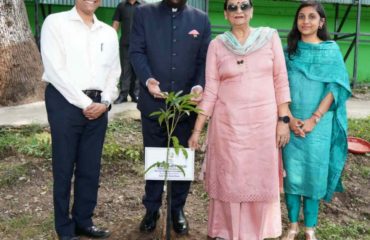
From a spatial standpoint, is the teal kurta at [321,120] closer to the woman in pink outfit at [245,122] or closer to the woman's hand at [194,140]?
the woman in pink outfit at [245,122]

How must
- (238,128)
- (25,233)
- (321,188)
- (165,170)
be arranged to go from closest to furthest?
(165,170) < (238,128) < (321,188) < (25,233)

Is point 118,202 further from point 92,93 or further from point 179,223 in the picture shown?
point 92,93

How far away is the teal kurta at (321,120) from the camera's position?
3.38m

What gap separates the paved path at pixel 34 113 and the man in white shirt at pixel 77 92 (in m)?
3.30

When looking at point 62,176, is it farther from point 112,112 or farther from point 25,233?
point 112,112

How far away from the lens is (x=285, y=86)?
3273 millimetres

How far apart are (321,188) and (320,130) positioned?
426mm

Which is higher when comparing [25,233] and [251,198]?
[251,198]

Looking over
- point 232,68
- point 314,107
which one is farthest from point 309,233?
point 232,68

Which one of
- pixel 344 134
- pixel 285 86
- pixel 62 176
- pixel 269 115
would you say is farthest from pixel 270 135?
pixel 62 176

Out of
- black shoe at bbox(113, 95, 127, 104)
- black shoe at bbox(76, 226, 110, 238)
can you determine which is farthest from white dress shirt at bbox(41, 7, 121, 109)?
black shoe at bbox(113, 95, 127, 104)

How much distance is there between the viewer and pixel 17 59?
7625 millimetres

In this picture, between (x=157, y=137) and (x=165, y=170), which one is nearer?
(x=165, y=170)

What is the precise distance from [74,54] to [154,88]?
1.88 feet
